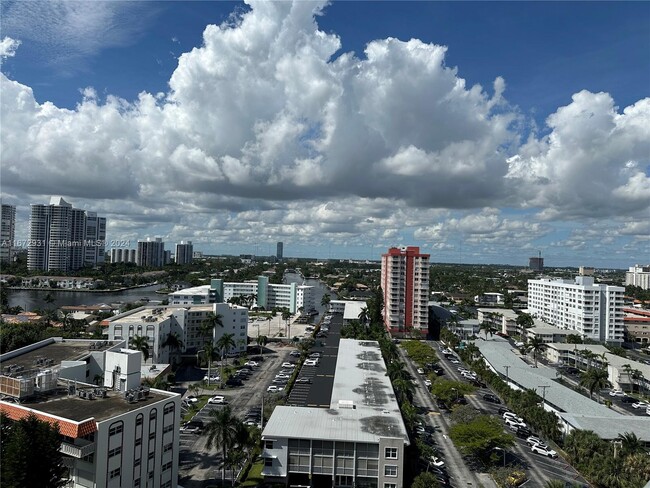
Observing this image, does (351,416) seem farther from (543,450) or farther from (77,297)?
(77,297)

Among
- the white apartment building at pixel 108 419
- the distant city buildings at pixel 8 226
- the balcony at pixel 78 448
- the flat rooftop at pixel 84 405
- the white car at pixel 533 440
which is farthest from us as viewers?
the distant city buildings at pixel 8 226


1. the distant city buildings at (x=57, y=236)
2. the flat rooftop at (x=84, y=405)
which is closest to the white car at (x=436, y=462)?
the flat rooftop at (x=84, y=405)

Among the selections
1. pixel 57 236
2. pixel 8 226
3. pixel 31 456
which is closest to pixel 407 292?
pixel 31 456

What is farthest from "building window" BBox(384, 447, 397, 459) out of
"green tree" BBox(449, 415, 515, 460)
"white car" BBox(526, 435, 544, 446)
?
"white car" BBox(526, 435, 544, 446)

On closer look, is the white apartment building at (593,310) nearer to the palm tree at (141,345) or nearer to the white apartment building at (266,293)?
the white apartment building at (266,293)

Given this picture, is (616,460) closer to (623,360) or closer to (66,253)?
(623,360)

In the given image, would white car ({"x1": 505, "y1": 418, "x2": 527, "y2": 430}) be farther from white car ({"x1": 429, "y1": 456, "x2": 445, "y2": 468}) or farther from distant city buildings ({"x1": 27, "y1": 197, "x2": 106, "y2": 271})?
distant city buildings ({"x1": 27, "y1": 197, "x2": 106, "y2": 271})
